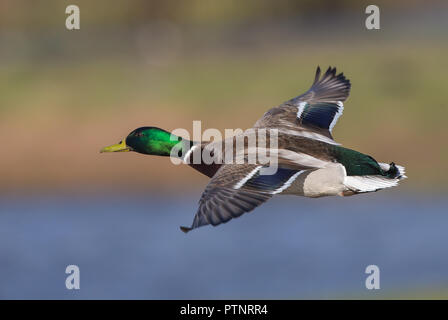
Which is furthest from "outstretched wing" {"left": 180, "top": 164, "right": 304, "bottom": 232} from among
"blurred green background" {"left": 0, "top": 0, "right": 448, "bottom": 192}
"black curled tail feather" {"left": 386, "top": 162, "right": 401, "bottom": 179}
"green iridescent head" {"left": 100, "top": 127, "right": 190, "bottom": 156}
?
"blurred green background" {"left": 0, "top": 0, "right": 448, "bottom": 192}

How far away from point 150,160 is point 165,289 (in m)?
3.04

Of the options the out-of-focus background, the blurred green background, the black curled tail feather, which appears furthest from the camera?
the blurred green background

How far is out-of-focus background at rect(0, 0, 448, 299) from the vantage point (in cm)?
1088

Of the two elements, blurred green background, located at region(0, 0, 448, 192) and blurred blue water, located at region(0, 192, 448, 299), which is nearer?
blurred blue water, located at region(0, 192, 448, 299)

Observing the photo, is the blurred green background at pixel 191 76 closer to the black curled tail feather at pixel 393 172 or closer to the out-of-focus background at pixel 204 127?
the out-of-focus background at pixel 204 127

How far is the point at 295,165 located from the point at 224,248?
5.83 meters

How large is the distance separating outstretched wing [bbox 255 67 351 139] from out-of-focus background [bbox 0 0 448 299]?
3195 mm

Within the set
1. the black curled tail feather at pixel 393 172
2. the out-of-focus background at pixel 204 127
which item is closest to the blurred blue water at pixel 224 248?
the out-of-focus background at pixel 204 127

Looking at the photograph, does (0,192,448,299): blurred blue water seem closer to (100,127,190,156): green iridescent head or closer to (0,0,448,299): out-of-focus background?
(0,0,448,299): out-of-focus background

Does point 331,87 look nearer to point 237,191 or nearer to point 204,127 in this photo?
point 237,191

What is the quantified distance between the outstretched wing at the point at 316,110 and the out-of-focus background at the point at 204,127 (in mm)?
3195

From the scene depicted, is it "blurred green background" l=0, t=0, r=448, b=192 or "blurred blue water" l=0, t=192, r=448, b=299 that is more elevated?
"blurred green background" l=0, t=0, r=448, b=192

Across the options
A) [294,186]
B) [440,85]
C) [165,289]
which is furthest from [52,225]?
[294,186]

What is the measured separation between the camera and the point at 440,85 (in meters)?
13.8
